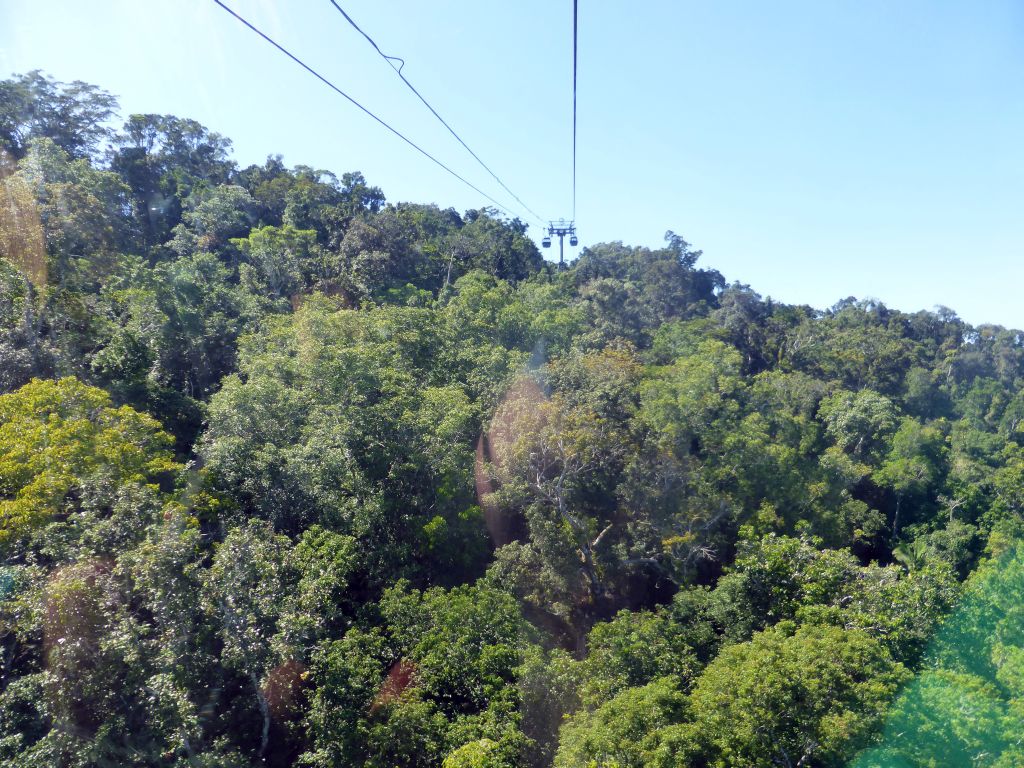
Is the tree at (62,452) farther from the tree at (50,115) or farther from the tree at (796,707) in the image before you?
the tree at (50,115)

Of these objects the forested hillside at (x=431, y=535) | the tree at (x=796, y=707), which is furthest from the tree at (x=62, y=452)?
the tree at (x=796, y=707)

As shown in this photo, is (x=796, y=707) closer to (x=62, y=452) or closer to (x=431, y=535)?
(x=431, y=535)

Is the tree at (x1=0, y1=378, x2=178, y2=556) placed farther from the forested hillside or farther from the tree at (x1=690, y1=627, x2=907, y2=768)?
the tree at (x1=690, y1=627, x2=907, y2=768)

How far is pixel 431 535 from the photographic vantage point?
48.5ft

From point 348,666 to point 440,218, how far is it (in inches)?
1881

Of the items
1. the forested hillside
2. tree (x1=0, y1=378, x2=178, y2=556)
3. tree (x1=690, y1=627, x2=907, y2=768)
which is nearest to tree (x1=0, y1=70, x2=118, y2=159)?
the forested hillside

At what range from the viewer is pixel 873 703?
8.71 meters

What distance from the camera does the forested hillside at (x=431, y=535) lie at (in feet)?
28.8

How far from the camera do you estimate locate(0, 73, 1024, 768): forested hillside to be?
345 inches

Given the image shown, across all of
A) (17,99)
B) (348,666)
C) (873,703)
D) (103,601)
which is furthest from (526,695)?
(17,99)

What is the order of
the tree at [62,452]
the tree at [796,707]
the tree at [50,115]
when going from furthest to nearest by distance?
the tree at [50,115], the tree at [62,452], the tree at [796,707]

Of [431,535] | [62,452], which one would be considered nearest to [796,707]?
[431,535]

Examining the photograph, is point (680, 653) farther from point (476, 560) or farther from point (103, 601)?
point (103, 601)

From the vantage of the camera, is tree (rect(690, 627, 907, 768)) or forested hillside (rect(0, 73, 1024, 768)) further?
forested hillside (rect(0, 73, 1024, 768))
